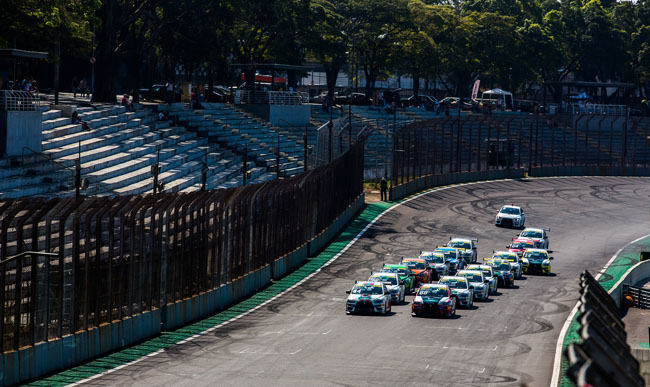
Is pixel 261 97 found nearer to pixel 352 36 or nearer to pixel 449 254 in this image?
pixel 352 36

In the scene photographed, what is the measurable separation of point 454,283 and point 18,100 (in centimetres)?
2402

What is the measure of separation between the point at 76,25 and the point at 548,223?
32882 millimetres

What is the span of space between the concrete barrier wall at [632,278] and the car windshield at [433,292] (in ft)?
32.6

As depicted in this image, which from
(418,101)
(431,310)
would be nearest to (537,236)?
(431,310)

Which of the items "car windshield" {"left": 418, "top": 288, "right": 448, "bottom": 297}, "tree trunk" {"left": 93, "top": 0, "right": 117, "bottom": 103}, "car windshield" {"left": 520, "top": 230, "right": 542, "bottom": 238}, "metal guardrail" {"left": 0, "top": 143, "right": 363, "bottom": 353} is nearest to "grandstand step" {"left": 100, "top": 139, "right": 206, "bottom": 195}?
"metal guardrail" {"left": 0, "top": 143, "right": 363, "bottom": 353}

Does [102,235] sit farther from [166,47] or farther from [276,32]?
[276,32]

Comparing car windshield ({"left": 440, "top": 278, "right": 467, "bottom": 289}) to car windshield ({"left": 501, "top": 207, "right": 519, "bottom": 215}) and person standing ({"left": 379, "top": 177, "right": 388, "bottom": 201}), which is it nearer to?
car windshield ({"left": 501, "top": 207, "right": 519, "bottom": 215})

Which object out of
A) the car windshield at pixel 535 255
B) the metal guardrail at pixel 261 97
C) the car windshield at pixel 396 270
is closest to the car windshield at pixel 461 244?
the car windshield at pixel 535 255

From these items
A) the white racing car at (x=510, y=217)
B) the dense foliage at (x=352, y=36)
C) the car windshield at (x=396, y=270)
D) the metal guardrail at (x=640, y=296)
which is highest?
the dense foliage at (x=352, y=36)

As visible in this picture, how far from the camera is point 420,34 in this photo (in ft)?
375

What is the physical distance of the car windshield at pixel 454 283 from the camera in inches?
1596

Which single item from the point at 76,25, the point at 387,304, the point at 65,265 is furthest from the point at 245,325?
the point at 76,25

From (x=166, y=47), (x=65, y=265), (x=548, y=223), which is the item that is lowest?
(x=548, y=223)

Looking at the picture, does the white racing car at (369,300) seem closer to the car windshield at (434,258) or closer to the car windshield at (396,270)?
the car windshield at (396,270)
